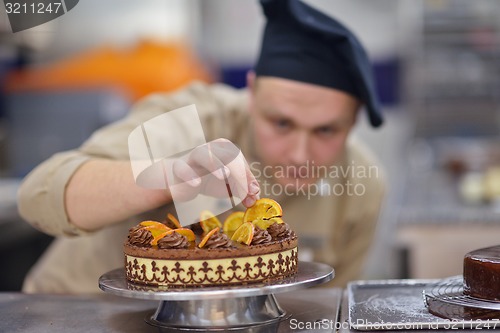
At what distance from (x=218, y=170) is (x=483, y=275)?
1.65 ft

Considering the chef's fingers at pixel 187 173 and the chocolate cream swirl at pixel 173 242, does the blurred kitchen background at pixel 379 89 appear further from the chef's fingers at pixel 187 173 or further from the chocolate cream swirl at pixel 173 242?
the chocolate cream swirl at pixel 173 242

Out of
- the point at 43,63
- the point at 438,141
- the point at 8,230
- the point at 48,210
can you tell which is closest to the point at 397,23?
the point at 438,141

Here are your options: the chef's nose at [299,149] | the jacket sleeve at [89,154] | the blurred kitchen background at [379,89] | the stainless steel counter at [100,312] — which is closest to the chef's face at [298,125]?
the chef's nose at [299,149]

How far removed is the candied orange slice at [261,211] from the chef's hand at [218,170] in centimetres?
1

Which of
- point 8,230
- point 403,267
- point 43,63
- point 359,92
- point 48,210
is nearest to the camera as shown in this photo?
point 48,210

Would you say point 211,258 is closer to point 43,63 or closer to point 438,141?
point 43,63

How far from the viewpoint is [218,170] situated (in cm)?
→ 132

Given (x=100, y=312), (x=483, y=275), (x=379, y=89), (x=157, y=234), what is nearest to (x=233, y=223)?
(x=157, y=234)

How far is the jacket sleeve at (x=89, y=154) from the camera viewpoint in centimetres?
165

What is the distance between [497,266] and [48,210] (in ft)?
3.12

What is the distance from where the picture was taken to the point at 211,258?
4.05 feet

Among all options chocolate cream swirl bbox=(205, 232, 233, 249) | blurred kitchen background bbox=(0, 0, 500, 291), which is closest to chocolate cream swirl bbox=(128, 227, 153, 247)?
chocolate cream swirl bbox=(205, 232, 233, 249)

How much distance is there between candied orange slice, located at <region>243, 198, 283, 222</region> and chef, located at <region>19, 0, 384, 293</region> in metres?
0.02

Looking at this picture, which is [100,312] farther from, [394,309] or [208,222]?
[394,309]
